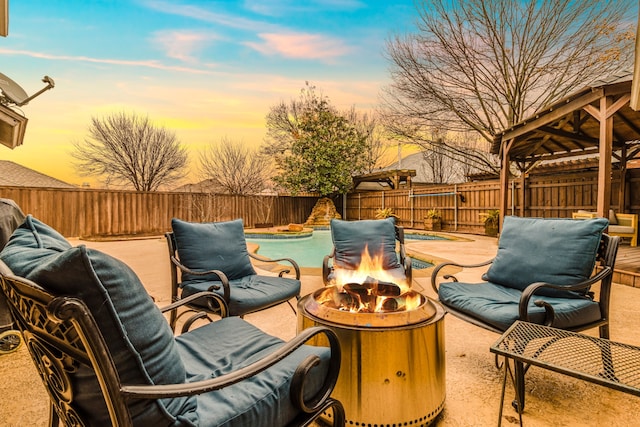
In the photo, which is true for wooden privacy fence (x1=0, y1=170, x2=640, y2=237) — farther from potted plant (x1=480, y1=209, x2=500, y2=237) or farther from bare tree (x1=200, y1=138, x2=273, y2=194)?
bare tree (x1=200, y1=138, x2=273, y2=194)

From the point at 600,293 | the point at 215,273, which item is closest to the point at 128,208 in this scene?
the point at 215,273

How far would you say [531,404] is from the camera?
1609 millimetres

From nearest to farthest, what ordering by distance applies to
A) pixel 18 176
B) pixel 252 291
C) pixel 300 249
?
pixel 252 291 → pixel 300 249 → pixel 18 176

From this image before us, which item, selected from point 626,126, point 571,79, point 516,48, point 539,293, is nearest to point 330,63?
point 516,48

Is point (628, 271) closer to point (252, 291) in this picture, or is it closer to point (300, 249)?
point (252, 291)

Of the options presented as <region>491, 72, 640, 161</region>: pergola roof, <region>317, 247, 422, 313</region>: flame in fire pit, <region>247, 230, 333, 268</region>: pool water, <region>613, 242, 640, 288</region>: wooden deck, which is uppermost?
<region>491, 72, 640, 161</region>: pergola roof

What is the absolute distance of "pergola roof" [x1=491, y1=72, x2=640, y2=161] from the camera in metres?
4.04

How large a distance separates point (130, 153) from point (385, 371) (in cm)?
1847

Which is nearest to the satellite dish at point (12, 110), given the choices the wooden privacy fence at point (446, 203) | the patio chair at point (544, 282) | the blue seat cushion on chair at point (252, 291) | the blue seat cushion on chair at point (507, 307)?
the blue seat cushion on chair at point (252, 291)

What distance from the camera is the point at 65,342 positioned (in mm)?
727

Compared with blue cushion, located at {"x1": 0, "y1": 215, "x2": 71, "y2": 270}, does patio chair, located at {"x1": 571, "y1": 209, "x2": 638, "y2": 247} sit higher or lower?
lower

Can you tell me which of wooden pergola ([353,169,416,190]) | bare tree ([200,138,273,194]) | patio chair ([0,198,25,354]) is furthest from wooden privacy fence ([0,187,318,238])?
patio chair ([0,198,25,354])

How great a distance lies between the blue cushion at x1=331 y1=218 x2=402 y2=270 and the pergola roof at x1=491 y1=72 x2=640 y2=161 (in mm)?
3439

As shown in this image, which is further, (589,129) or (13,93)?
(589,129)
